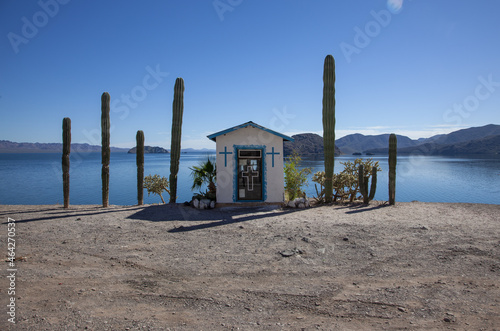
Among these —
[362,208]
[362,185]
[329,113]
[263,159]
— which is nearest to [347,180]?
[362,185]

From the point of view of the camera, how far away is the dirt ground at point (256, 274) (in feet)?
13.0

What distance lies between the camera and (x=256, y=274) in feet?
17.8

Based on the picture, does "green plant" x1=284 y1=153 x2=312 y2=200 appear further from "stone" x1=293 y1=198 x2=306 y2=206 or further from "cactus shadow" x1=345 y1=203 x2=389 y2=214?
"cactus shadow" x1=345 y1=203 x2=389 y2=214

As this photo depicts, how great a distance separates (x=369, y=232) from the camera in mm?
7965

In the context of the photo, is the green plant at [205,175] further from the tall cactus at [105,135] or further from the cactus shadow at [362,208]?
the cactus shadow at [362,208]

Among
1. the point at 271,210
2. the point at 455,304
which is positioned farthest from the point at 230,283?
the point at 271,210

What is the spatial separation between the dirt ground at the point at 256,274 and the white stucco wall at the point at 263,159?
2307 mm

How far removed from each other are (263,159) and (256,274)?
271 inches

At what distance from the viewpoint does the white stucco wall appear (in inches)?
470

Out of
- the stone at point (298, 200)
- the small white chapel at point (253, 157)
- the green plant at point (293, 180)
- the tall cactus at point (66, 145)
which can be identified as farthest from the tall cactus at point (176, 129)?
the stone at point (298, 200)

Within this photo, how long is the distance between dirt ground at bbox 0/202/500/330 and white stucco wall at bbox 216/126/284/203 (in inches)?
90.8

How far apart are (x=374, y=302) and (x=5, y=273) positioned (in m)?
5.88

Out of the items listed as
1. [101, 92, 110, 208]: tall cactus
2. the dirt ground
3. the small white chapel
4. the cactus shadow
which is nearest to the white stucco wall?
the small white chapel

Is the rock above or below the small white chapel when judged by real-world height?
below
